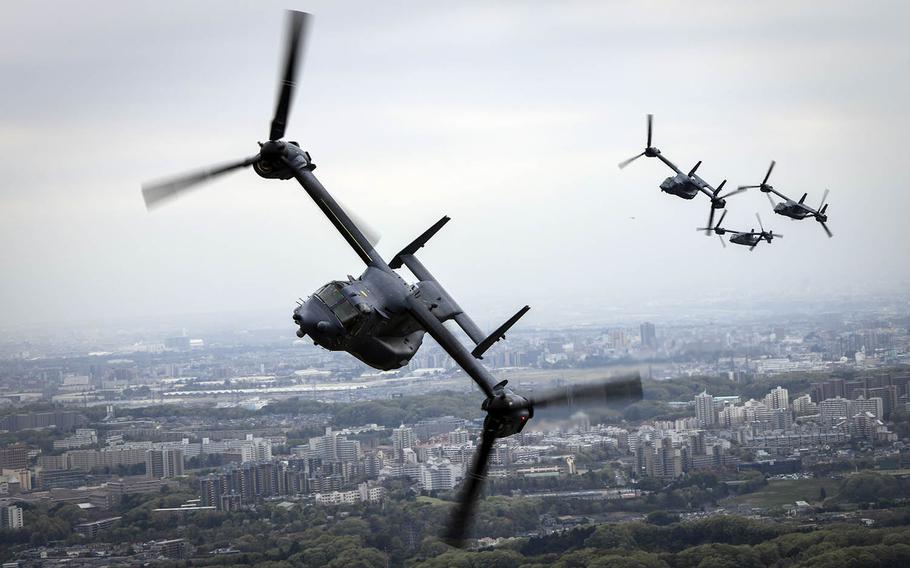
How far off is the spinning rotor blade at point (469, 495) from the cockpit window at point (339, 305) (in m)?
3.03

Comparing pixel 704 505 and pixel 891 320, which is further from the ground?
pixel 891 320

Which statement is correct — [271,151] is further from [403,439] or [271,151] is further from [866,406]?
[866,406]

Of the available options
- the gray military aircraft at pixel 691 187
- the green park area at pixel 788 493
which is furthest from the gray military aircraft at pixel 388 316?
the green park area at pixel 788 493

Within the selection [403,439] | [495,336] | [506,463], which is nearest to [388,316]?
[495,336]

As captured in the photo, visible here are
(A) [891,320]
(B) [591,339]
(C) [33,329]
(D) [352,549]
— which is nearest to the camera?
(D) [352,549]

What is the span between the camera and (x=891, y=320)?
8762 centimetres

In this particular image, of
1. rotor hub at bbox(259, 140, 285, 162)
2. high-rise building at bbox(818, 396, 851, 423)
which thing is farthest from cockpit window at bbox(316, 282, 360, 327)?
high-rise building at bbox(818, 396, 851, 423)

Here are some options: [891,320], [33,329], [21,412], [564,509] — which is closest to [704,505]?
[564,509]

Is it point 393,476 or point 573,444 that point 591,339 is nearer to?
point 573,444

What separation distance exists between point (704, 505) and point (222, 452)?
30.6 metres

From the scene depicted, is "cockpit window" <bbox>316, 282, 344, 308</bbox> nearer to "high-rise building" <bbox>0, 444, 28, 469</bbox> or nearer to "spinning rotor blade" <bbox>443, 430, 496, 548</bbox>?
"spinning rotor blade" <bbox>443, 430, 496, 548</bbox>

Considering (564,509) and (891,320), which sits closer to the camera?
(564,509)

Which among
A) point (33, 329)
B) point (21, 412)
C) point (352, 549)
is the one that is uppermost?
point (33, 329)

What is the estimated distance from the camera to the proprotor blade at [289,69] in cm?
2370
